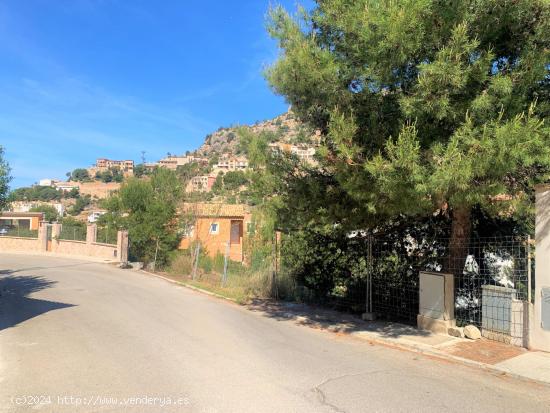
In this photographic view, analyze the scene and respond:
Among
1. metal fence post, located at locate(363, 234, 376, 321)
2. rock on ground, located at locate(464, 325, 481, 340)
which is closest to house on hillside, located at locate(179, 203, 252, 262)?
metal fence post, located at locate(363, 234, 376, 321)

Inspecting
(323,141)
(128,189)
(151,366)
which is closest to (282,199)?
(323,141)

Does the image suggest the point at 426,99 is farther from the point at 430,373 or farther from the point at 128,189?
the point at 128,189

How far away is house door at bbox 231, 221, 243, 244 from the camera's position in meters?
44.6

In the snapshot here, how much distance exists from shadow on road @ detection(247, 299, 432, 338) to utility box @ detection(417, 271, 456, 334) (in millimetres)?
262

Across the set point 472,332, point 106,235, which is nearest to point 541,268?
point 472,332

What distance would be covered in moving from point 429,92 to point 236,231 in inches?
1527

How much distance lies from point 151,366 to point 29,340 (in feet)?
10.9

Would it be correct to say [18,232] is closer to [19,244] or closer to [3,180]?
[19,244]

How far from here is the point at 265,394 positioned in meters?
5.74

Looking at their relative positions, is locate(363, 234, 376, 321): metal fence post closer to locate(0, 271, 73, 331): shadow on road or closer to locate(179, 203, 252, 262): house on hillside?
locate(179, 203, 252, 262): house on hillside

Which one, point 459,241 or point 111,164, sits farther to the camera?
point 111,164

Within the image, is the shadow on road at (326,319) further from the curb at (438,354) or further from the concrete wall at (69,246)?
the concrete wall at (69,246)

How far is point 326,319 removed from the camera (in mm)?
11703

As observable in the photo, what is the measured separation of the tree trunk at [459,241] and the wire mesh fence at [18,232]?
36390mm
